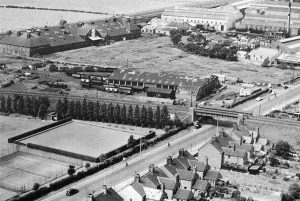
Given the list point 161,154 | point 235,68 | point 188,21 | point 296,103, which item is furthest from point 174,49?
point 161,154

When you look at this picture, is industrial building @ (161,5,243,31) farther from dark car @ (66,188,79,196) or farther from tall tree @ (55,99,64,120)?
dark car @ (66,188,79,196)

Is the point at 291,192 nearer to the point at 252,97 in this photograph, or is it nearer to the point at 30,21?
the point at 252,97

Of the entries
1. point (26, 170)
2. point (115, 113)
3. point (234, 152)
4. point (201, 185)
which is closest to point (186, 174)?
point (201, 185)

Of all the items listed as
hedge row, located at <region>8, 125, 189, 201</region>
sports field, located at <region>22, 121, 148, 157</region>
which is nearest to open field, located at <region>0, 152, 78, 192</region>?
hedge row, located at <region>8, 125, 189, 201</region>

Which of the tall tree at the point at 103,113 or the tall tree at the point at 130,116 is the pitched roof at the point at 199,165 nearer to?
the tall tree at the point at 130,116

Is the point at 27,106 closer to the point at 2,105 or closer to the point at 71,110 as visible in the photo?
the point at 2,105
